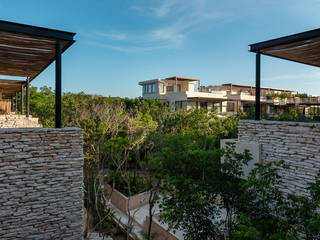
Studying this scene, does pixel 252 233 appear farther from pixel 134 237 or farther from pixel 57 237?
pixel 134 237

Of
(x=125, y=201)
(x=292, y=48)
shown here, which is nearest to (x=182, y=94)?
(x=125, y=201)

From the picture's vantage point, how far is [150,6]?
1448 centimetres

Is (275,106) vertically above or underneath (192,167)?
above

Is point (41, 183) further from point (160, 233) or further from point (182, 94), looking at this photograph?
point (182, 94)

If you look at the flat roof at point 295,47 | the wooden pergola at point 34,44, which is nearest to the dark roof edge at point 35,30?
the wooden pergola at point 34,44

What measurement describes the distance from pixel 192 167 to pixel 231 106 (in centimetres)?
2563

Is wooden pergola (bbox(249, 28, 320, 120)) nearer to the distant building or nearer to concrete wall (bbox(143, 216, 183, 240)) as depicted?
→ concrete wall (bbox(143, 216, 183, 240))

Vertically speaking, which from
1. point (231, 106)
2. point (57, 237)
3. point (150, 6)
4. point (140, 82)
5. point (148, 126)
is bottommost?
point (57, 237)

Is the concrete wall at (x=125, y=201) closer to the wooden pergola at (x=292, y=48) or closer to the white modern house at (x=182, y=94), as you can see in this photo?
the wooden pergola at (x=292, y=48)

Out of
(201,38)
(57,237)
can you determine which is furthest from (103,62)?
(57,237)

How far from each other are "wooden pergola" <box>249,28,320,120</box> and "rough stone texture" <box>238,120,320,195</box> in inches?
30.0

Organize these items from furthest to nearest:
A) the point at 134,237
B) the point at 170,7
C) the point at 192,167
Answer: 1. the point at 170,7
2. the point at 134,237
3. the point at 192,167

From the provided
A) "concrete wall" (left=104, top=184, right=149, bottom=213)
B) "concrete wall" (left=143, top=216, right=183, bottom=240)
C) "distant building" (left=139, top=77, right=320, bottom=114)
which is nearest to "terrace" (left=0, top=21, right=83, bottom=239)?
"concrete wall" (left=143, top=216, right=183, bottom=240)

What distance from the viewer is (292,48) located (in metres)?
6.44
